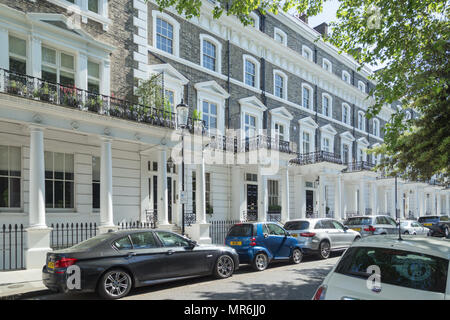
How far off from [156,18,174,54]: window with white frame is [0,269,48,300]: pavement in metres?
11.6

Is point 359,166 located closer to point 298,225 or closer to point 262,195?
point 262,195

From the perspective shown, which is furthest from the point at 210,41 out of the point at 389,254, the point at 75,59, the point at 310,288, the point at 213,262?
the point at 389,254

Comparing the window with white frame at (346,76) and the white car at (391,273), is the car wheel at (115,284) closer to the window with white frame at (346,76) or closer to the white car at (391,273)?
the white car at (391,273)

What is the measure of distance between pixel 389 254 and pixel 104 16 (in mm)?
14349

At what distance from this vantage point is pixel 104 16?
47.1 ft

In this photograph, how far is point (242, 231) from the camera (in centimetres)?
1098

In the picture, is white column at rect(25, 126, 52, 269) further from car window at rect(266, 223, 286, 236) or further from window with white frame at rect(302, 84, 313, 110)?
window with white frame at rect(302, 84, 313, 110)

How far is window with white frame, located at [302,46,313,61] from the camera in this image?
87.4 ft

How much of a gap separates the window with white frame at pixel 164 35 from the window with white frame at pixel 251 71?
5537mm

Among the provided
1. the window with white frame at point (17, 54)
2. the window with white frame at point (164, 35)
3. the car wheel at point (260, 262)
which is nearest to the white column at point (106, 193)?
the window with white frame at point (17, 54)

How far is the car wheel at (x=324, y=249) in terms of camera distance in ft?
41.7

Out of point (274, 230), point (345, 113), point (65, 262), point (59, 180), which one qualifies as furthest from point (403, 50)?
point (345, 113)

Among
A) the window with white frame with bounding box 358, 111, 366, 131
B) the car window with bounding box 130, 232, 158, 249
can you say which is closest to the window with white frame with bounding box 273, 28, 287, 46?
the window with white frame with bounding box 358, 111, 366, 131

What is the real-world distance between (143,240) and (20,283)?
3435 millimetres
